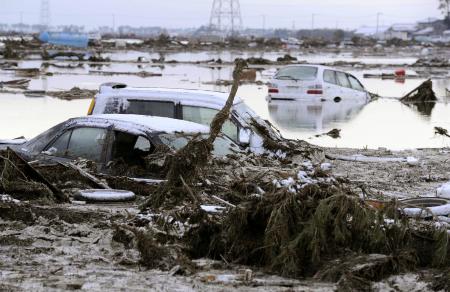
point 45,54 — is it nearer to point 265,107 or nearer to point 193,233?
point 265,107

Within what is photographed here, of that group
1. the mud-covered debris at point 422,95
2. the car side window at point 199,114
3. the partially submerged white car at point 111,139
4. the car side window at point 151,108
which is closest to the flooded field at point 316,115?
the mud-covered debris at point 422,95

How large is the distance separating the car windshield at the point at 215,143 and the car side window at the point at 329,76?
14.7m

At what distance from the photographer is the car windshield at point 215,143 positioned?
33.0 feet

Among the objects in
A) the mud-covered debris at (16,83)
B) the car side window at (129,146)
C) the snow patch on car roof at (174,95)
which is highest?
the snow patch on car roof at (174,95)

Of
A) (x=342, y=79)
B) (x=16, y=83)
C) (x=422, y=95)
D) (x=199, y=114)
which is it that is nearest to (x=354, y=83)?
(x=342, y=79)

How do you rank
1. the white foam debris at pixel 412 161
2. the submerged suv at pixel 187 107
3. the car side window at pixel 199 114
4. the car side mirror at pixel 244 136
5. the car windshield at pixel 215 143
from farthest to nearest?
the white foam debris at pixel 412 161 < the car side window at pixel 199 114 < the submerged suv at pixel 187 107 < the car side mirror at pixel 244 136 < the car windshield at pixel 215 143

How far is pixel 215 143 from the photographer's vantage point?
1079 cm

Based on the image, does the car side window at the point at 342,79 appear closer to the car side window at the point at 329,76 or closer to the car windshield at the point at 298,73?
the car side window at the point at 329,76

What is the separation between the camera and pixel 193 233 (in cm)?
737

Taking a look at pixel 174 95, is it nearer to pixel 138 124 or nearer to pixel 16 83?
pixel 138 124

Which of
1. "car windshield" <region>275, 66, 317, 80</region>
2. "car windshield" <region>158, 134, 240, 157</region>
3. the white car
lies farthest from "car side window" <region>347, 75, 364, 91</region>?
"car windshield" <region>158, 134, 240, 157</region>

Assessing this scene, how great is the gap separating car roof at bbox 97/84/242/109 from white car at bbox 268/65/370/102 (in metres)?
13.2

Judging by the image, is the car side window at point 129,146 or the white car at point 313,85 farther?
the white car at point 313,85

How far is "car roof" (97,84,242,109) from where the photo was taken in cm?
1228
